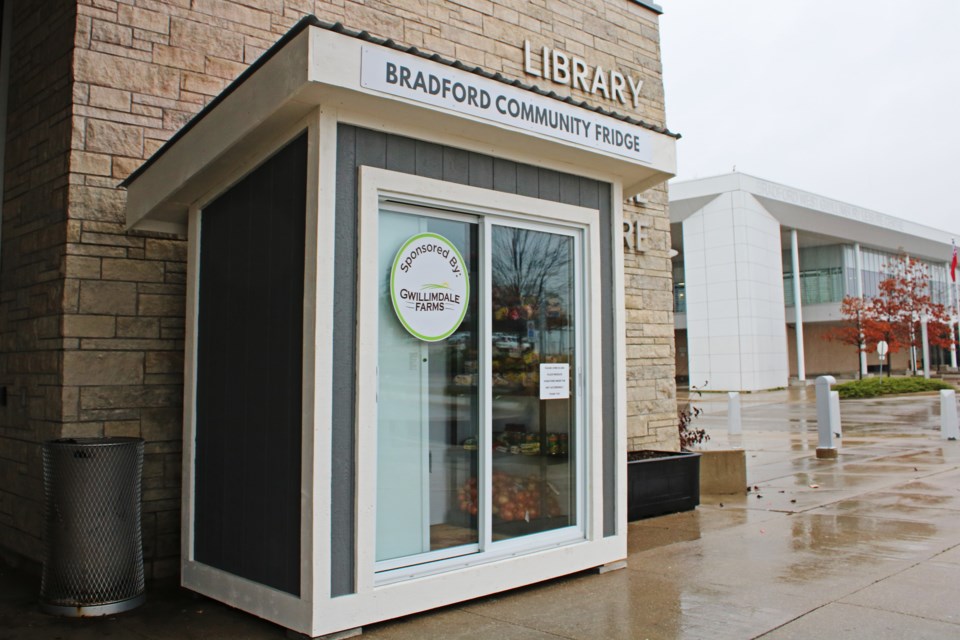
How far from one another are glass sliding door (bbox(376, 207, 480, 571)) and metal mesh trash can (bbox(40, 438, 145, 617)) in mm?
1604

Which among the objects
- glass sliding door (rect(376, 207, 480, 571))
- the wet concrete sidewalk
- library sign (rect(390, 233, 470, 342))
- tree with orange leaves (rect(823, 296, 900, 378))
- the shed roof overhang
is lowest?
the wet concrete sidewalk

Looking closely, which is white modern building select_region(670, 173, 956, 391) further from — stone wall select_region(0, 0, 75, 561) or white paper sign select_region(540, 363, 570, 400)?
stone wall select_region(0, 0, 75, 561)

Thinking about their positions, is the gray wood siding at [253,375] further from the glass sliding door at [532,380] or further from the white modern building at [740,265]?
the white modern building at [740,265]

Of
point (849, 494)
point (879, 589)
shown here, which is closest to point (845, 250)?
point (849, 494)

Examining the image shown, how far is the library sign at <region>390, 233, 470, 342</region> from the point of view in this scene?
4.79m

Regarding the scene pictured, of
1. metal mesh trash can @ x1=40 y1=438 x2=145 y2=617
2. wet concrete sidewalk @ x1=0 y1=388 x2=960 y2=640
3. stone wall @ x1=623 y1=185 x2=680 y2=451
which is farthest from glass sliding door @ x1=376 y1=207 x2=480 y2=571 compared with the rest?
stone wall @ x1=623 y1=185 x2=680 y2=451

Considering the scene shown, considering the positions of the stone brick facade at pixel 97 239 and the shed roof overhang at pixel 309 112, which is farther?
the stone brick facade at pixel 97 239

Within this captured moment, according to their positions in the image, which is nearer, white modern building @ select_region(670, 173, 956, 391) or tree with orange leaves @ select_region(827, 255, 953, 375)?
white modern building @ select_region(670, 173, 956, 391)

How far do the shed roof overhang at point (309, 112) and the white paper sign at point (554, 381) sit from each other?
4.55ft

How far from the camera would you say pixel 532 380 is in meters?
5.45

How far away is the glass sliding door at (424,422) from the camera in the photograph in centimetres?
473

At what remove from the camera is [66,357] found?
5.37 metres

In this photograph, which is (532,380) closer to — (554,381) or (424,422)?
(554,381)

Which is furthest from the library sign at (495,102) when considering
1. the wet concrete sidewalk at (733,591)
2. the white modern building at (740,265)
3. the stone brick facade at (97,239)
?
the white modern building at (740,265)
